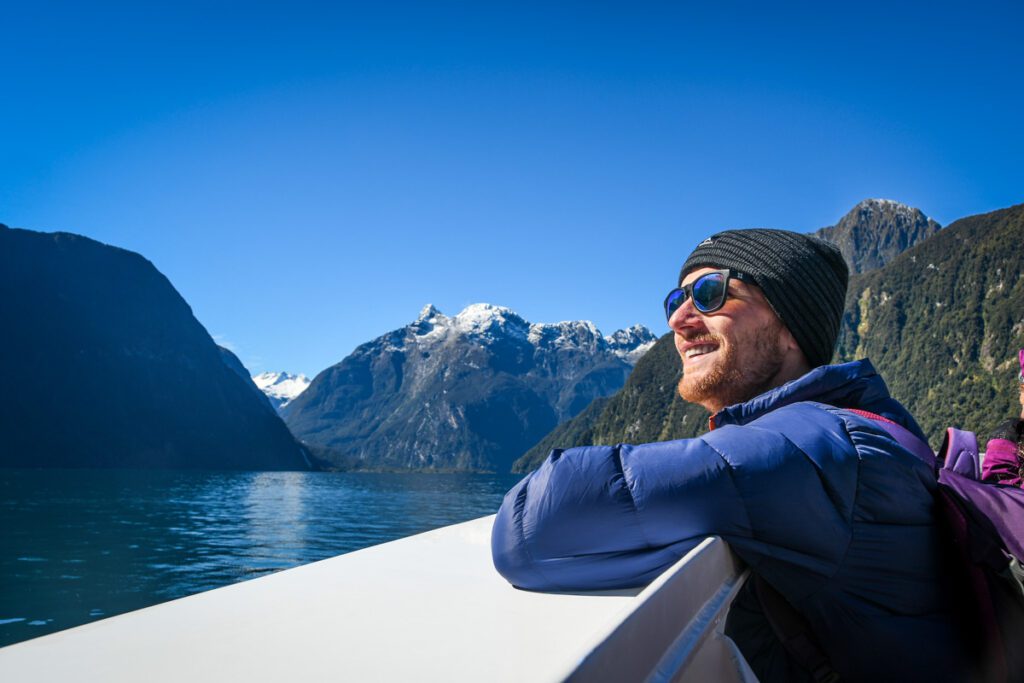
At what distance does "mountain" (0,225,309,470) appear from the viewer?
109688 millimetres

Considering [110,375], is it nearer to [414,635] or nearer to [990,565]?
[414,635]

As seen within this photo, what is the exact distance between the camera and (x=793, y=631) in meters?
1.32

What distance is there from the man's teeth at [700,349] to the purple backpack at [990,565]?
684 mm

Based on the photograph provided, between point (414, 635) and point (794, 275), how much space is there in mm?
1540

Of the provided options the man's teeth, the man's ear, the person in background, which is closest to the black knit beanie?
the man's ear

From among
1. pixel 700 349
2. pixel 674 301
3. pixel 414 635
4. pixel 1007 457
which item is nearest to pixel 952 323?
pixel 1007 457

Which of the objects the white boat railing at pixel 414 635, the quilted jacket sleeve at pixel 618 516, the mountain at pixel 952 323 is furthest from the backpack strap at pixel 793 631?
the mountain at pixel 952 323

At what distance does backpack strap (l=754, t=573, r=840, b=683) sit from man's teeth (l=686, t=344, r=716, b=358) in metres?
0.80

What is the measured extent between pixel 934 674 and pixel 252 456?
149465 mm

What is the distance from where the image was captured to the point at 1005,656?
1.24 meters

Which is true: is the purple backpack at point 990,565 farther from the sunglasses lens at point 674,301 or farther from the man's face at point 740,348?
the sunglasses lens at point 674,301

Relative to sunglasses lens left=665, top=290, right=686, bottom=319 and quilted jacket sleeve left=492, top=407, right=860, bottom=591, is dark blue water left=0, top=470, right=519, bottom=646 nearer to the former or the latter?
sunglasses lens left=665, top=290, right=686, bottom=319

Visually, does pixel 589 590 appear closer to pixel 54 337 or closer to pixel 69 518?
pixel 69 518

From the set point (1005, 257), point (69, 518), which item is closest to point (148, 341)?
point (69, 518)
